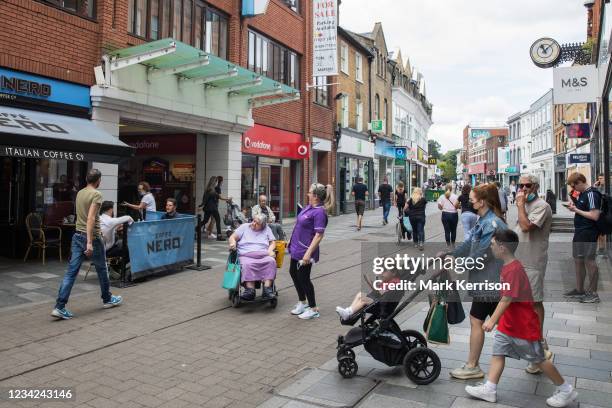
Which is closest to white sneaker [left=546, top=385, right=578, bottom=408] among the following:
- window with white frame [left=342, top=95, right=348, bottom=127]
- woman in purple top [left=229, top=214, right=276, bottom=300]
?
woman in purple top [left=229, top=214, right=276, bottom=300]

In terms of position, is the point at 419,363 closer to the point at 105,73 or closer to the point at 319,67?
the point at 105,73

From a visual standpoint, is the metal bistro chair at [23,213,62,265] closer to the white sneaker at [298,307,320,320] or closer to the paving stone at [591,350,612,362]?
the white sneaker at [298,307,320,320]

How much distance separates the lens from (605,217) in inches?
265

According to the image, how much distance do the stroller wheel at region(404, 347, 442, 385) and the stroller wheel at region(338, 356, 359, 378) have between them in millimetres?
459

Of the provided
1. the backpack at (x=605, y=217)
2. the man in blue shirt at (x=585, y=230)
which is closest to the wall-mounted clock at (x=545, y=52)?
the man in blue shirt at (x=585, y=230)

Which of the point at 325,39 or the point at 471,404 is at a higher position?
the point at 325,39

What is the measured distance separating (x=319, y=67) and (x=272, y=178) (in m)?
4.76

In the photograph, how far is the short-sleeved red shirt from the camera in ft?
12.1

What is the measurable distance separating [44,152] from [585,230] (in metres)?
8.60

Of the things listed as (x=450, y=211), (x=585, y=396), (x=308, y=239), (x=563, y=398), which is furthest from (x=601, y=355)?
(x=450, y=211)

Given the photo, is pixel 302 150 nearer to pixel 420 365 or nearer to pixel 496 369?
pixel 420 365

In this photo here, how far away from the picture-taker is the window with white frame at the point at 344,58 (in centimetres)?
2531

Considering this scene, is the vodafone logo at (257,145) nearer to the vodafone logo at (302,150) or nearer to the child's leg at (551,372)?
the vodafone logo at (302,150)

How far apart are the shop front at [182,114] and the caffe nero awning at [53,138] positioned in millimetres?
1078
